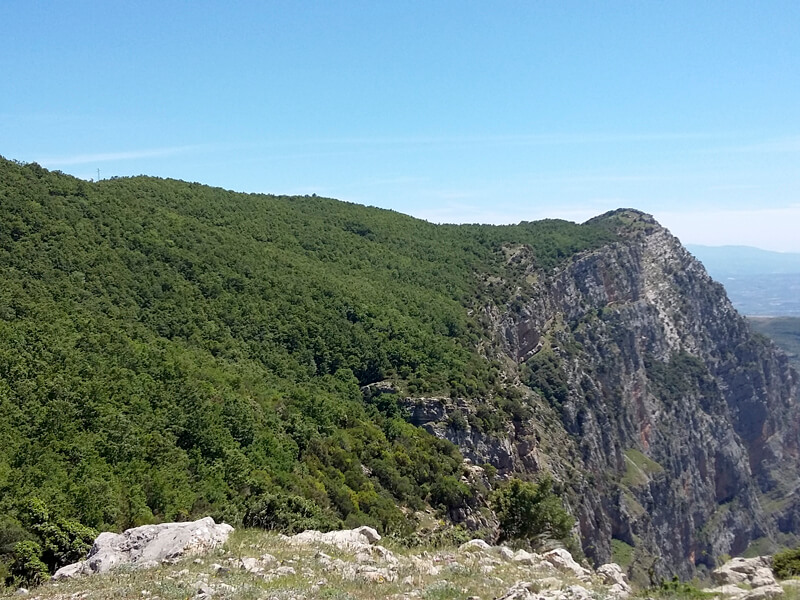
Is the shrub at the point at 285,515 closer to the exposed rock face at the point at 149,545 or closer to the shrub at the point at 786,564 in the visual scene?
the exposed rock face at the point at 149,545

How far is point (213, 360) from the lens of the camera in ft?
162

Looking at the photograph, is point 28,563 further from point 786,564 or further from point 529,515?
point 786,564

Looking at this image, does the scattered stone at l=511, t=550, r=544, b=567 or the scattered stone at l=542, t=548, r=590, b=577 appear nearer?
the scattered stone at l=542, t=548, r=590, b=577

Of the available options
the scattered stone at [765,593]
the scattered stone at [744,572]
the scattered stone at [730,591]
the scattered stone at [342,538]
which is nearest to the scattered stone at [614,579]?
the scattered stone at [730,591]

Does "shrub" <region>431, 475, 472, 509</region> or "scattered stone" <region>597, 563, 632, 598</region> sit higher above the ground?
"scattered stone" <region>597, 563, 632, 598</region>

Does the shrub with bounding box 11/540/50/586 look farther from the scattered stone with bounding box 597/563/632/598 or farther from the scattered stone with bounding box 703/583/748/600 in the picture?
the scattered stone with bounding box 703/583/748/600

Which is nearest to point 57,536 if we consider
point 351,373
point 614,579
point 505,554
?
point 505,554

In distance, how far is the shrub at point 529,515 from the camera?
96.2ft

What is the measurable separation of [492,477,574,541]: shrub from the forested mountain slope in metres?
7.01

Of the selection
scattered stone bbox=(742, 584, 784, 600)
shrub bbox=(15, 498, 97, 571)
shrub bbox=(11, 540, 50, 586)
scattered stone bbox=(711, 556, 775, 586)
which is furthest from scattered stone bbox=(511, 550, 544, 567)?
shrub bbox=(15, 498, 97, 571)

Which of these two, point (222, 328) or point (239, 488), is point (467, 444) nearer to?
point (222, 328)

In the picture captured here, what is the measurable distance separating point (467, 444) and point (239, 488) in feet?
88.0

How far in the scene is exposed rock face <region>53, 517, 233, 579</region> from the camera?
55.4 feet

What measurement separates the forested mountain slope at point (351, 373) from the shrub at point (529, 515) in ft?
23.0
